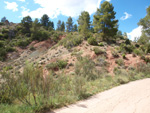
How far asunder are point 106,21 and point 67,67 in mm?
13501

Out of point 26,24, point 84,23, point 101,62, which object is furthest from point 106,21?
point 26,24

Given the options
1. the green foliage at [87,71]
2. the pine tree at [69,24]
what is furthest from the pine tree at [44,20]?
the green foliage at [87,71]

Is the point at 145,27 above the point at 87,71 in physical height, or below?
above

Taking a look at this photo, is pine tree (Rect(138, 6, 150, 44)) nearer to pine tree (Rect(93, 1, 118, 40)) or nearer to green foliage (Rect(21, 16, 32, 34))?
pine tree (Rect(93, 1, 118, 40))

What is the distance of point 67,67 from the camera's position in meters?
13.2

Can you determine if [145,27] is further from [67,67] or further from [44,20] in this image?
[44,20]

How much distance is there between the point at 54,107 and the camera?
3.93 m

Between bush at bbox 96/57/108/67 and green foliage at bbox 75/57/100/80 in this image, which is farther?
bush at bbox 96/57/108/67

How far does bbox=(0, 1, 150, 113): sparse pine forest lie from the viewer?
154 inches

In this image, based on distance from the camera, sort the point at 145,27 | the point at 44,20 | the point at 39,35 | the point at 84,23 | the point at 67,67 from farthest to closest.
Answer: the point at 44,20 < the point at 39,35 < the point at 84,23 < the point at 145,27 < the point at 67,67

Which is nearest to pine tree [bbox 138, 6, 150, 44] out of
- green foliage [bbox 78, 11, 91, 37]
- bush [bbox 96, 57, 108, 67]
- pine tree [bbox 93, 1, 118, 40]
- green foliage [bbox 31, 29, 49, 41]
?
pine tree [bbox 93, 1, 118, 40]

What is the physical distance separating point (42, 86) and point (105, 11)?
21.6m

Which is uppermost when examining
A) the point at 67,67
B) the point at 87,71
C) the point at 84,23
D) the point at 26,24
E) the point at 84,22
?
the point at 26,24

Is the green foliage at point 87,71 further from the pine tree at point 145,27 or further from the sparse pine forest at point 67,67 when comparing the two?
the pine tree at point 145,27
